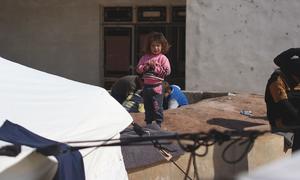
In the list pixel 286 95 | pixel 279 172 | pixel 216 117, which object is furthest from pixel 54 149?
pixel 216 117

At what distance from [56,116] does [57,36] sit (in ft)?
36.2

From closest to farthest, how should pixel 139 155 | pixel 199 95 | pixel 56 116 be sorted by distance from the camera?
pixel 56 116 → pixel 139 155 → pixel 199 95

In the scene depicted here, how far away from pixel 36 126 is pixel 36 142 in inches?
12.6

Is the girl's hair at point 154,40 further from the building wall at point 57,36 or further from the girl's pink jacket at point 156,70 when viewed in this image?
the building wall at point 57,36

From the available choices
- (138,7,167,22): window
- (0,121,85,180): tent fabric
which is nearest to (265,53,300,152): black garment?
(0,121,85,180): tent fabric

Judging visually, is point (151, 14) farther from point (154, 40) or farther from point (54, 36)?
point (154, 40)

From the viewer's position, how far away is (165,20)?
47.0 feet

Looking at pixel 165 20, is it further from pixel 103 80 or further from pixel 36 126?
pixel 36 126

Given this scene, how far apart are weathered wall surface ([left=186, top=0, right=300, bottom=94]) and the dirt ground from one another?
1.64 metres

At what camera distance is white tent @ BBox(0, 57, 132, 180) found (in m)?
3.56

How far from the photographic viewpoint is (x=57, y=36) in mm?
14945

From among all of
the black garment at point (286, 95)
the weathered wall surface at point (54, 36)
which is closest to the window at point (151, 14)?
the weathered wall surface at point (54, 36)

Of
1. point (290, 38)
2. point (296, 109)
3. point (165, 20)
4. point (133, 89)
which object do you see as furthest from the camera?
point (165, 20)

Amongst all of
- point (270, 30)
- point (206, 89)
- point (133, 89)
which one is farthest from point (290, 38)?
point (133, 89)
